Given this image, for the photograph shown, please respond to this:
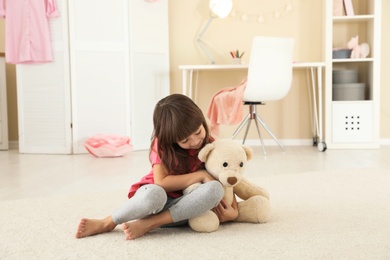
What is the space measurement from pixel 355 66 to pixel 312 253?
3.47 meters

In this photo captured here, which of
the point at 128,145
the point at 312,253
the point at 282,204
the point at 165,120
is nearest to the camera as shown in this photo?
the point at 312,253

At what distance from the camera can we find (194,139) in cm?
164

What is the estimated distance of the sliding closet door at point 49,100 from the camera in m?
4.24

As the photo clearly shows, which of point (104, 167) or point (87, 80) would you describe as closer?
point (104, 167)

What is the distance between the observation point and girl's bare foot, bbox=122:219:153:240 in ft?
5.10

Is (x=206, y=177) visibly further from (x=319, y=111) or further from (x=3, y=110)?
(x=3, y=110)

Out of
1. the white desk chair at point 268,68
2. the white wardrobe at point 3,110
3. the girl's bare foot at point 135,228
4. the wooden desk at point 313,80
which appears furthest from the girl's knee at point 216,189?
the white wardrobe at point 3,110

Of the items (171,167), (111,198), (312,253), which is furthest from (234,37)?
(312,253)

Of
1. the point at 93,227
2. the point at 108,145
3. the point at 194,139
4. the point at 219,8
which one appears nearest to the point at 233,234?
the point at 194,139

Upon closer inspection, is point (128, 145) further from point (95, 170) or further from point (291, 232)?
point (291, 232)

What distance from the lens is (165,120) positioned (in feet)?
5.26

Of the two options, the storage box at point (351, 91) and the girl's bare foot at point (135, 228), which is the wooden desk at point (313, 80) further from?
the girl's bare foot at point (135, 228)

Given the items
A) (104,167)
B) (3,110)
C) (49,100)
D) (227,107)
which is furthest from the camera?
(3,110)

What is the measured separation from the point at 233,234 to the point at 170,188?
0.77ft
